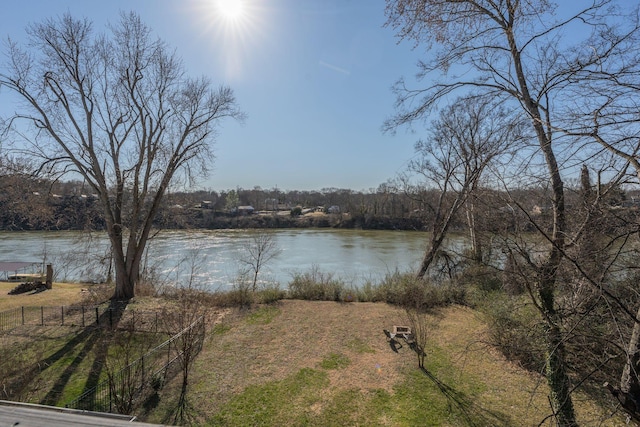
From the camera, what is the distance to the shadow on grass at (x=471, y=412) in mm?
5723

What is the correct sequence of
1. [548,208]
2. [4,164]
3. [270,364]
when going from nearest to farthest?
1. [548,208]
2. [270,364]
3. [4,164]

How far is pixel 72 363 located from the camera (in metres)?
7.82

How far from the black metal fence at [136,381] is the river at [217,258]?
27.2 feet

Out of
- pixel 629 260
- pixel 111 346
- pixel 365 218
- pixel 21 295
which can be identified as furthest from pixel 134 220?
pixel 365 218

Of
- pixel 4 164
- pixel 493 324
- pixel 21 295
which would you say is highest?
pixel 4 164

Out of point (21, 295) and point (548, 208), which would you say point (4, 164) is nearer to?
point (21, 295)

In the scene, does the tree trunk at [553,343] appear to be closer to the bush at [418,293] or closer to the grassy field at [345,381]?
the grassy field at [345,381]

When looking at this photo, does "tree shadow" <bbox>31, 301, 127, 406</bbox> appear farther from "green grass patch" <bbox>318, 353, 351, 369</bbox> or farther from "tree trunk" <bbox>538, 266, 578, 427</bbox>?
"tree trunk" <bbox>538, 266, 578, 427</bbox>

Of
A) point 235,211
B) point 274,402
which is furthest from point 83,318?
point 235,211

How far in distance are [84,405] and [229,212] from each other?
46.1 metres

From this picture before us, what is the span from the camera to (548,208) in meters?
3.59

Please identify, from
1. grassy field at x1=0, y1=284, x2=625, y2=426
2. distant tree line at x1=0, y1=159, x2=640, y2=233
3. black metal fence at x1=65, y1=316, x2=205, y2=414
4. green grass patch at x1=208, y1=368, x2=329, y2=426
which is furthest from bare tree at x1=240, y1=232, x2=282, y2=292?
green grass patch at x1=208, y1=368, x2=329, y2=426

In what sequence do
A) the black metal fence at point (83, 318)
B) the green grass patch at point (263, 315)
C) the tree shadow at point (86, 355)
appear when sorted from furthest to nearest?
the green grass patch at point (263, 315) < the black metal fence at point (83, 318) < the tree shadow at point (86, 355)

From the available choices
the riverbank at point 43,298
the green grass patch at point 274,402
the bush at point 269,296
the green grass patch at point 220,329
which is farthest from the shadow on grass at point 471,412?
the riverbank at point 43,298
